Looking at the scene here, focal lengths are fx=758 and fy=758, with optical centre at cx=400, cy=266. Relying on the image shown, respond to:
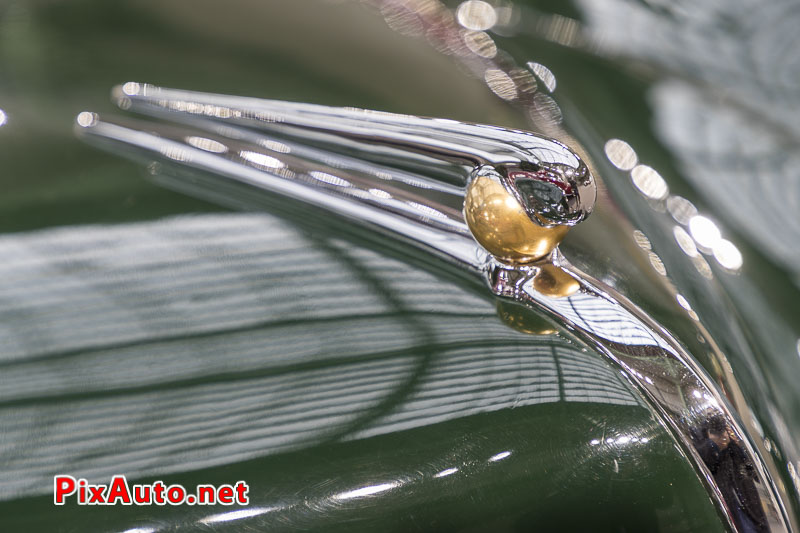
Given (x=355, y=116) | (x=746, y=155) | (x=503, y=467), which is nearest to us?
(x=503, y=467)

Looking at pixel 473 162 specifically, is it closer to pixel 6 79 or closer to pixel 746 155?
pixel 746 155

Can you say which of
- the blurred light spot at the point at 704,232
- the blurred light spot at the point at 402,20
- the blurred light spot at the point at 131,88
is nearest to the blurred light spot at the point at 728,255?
the blurred light spot at the point at 704,232

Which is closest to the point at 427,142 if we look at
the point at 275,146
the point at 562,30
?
the point at 275,146

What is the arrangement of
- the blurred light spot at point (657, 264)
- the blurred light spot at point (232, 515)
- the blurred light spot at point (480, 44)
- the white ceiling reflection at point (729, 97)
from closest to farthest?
the blurred light spot at point (232, 515), the blurred light spot at point (657, 264), the white ceiling reflection at point (729, 97), the blurred light spot at point (480, 44)

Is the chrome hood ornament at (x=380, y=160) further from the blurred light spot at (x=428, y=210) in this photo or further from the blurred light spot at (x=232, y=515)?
the blurred light spot at (x=232, y=515)

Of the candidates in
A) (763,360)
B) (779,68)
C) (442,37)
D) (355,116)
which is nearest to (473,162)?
(355,116)
